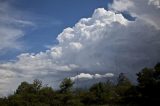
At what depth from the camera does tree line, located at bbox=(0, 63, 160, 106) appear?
407 ft

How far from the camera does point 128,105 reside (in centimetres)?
12288

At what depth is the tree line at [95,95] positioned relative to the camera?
407 ft

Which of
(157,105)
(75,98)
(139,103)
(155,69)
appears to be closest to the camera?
(157,105)

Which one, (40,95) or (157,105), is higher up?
(40,95)

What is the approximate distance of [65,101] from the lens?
140 meters

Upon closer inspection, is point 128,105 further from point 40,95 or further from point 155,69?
point 40,95

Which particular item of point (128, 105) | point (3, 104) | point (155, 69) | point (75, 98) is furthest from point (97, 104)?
Answer: point (3, 104)

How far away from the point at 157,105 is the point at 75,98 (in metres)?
39.1

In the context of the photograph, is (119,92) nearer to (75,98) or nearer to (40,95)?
(75,98)

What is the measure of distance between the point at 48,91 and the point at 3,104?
2020cm

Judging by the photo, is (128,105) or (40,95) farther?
(40,95)

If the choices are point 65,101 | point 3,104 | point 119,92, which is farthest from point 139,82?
point 3,104

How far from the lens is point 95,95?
467 ft

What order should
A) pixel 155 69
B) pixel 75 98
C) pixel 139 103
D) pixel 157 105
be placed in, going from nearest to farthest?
1. pixel 157 105
2. pixel 139 103
3. pixel 155 69
4. pixel 75 98
